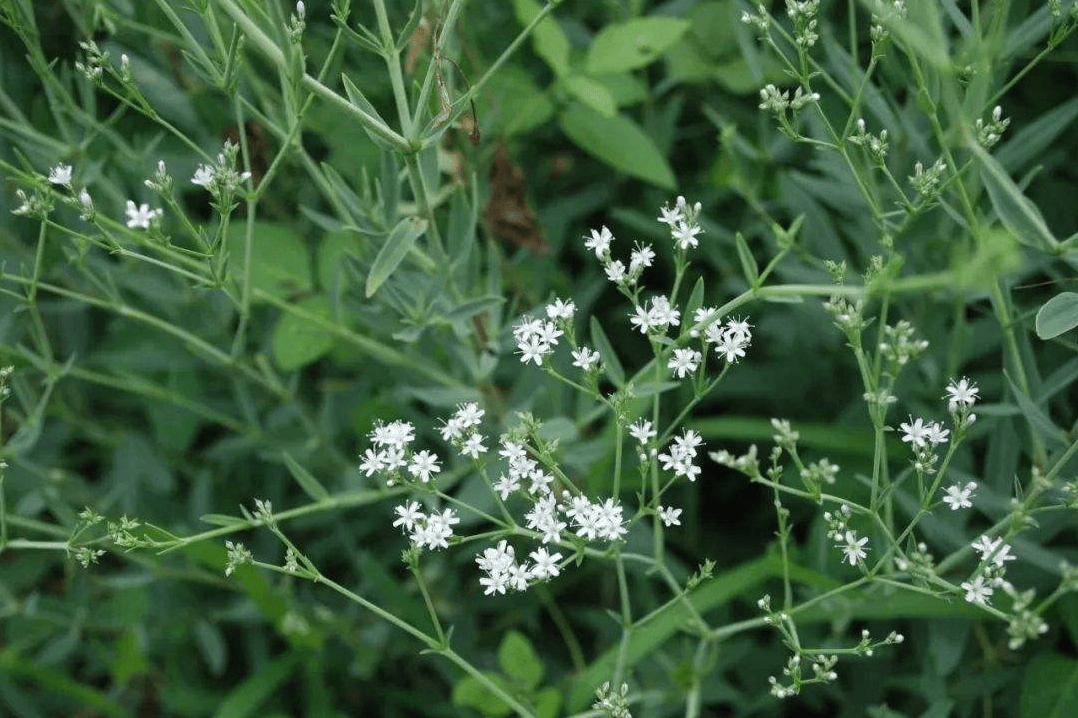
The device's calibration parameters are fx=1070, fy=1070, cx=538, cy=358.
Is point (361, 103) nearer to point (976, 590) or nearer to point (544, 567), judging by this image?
point (544, 567)

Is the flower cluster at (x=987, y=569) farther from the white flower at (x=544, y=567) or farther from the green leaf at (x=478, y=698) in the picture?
the green leaf at (x=478, y=698)

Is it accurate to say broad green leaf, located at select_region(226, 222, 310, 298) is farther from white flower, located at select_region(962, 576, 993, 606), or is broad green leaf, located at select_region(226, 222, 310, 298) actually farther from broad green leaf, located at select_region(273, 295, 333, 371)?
white flower, located at select_region(962, 576, 993, 606)

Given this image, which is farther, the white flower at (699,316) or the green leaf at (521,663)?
the green leaf at (521,663)

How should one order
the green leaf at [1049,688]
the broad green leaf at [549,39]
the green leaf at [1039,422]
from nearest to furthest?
1. the green leaf at [1039,422]
2. the green leaf at [1049,688]
3. the broad green leaf at [549,39]

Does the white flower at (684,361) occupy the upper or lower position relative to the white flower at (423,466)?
upper

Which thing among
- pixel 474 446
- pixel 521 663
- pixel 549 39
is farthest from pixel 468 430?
pixel 549 39

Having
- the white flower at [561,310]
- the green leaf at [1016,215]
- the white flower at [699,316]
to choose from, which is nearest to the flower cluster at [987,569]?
the green leaf at [1016,215]
